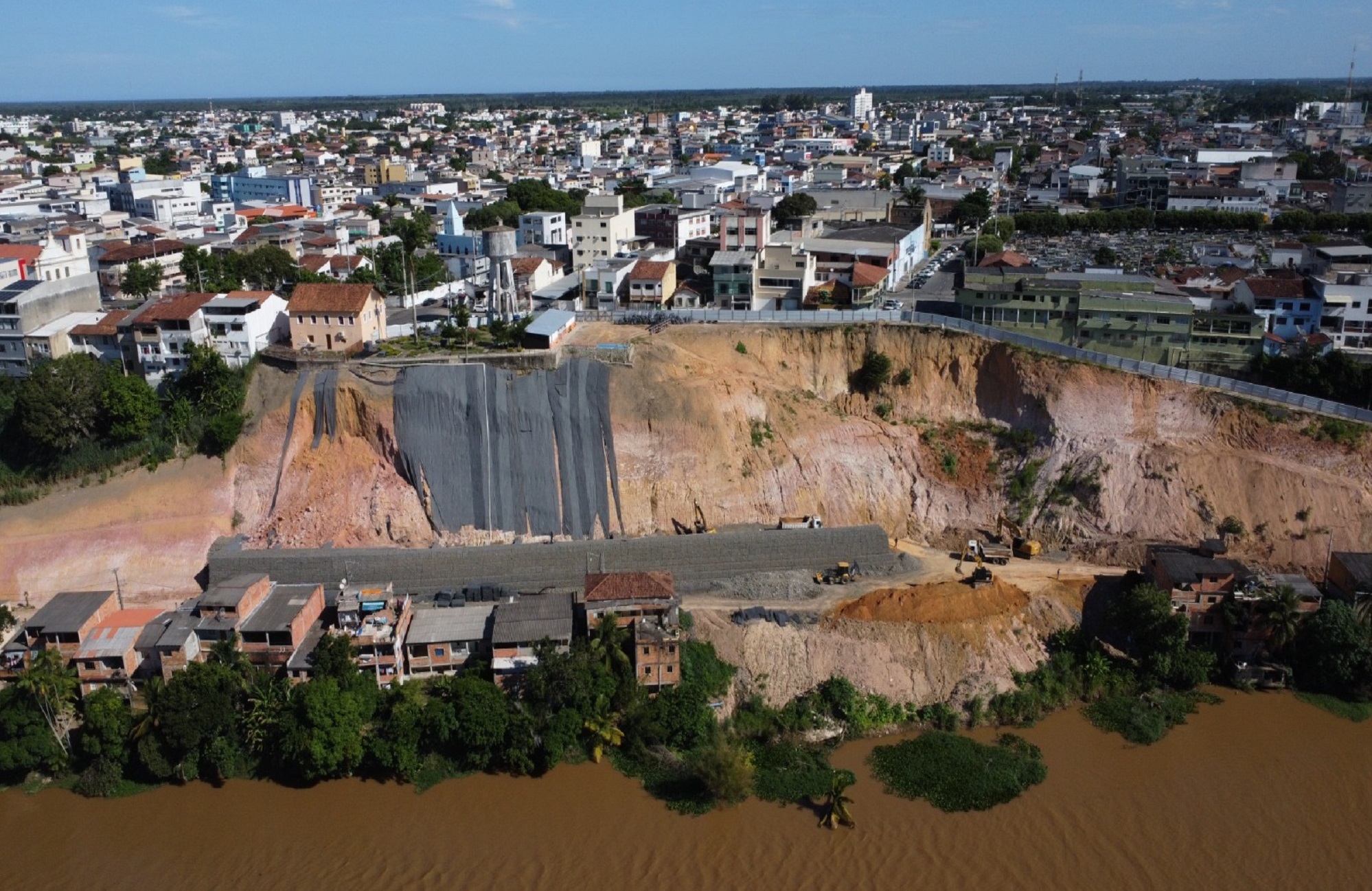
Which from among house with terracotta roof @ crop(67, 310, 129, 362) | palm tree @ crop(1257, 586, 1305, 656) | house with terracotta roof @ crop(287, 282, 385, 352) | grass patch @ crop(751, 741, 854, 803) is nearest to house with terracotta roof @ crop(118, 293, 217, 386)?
house with terracotta roof @ crop(67, 310, 129, 362)

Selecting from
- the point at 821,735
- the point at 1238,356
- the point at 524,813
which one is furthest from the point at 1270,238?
the point at 524,813

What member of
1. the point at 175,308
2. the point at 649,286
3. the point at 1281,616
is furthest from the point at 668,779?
the point at 175,308

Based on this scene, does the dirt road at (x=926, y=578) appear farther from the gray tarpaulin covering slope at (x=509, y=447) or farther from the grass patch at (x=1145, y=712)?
the gray tarpaulin covering slope at (x=509, y=447)

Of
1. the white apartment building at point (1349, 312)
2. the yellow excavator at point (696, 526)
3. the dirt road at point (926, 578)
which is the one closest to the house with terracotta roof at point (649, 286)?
the yellow excavator at point (696, 526)

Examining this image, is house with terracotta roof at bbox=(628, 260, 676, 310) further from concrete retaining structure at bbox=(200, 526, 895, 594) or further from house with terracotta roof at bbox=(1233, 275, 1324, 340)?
house with terracotta roof at bbox=(1233, 275, 1324, 340)

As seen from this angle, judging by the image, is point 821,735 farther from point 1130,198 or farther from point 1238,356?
point 1130,198
